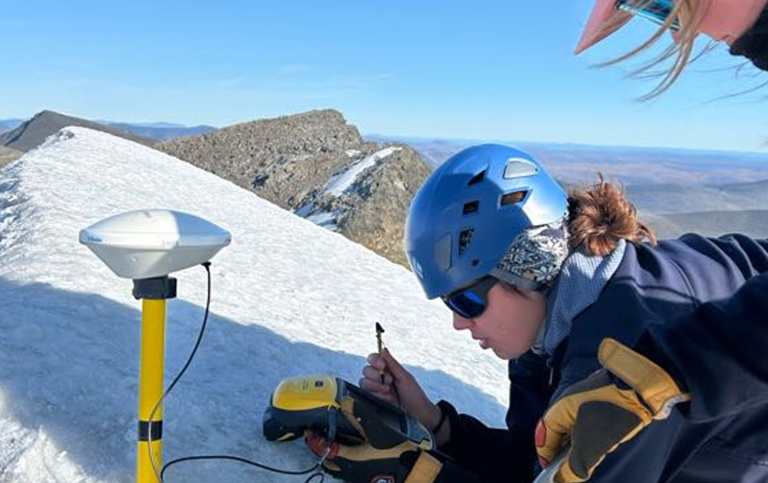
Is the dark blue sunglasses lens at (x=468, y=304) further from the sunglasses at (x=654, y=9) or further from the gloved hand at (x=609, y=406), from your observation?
the sunglasses at (x=654, y=9)

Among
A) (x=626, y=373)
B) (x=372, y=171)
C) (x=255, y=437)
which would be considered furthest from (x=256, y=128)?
(x=626, y=373)

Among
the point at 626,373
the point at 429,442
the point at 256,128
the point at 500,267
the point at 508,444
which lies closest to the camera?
the point at 626,373

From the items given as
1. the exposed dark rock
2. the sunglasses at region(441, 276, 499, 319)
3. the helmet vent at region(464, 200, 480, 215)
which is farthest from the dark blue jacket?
the exposed dark rock

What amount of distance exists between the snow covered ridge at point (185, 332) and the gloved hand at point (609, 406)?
5.88 ft

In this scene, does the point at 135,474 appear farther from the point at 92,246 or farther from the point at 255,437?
the point at 92,246

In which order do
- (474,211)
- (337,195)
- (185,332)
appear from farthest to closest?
(337,195), (185,332), (474,211)

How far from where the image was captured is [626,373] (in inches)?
73.0

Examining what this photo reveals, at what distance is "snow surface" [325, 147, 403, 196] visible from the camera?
61.8ft

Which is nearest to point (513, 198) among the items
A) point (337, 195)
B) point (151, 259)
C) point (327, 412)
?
point (327, 412)

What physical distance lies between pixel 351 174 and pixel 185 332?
1516cm

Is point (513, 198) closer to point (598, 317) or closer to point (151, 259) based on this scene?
point (598, 317)

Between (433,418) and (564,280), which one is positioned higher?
(564,280)

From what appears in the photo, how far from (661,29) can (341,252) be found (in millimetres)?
6762

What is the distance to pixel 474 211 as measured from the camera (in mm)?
3049
